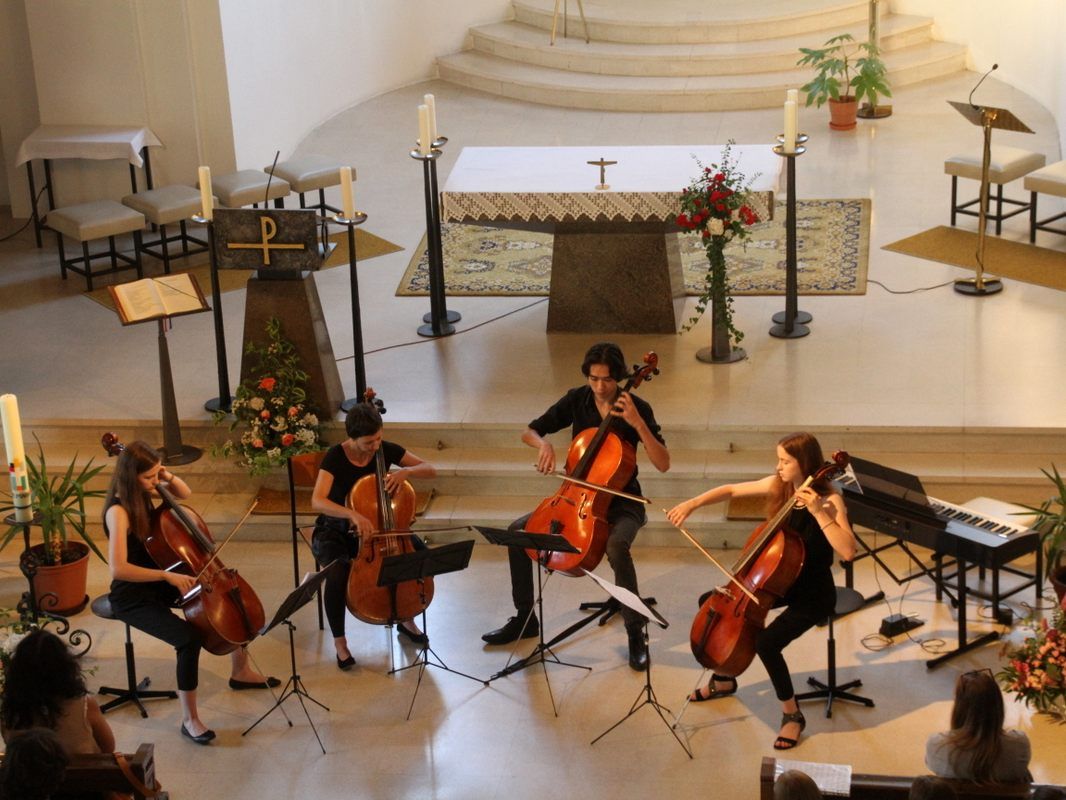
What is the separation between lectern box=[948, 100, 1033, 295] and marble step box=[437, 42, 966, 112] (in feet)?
13.0

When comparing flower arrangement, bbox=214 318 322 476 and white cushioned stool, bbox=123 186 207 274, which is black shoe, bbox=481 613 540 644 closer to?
flower arrangement, bbox=214 318 322 476

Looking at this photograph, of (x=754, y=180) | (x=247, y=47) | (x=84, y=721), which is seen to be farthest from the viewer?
(x=247, y=47)

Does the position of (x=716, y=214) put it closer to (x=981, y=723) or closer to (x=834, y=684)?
(x=834, y=684)

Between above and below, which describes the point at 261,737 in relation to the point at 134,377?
below

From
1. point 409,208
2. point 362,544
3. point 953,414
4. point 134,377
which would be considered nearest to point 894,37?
point 409,208

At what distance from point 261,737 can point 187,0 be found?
634 cm

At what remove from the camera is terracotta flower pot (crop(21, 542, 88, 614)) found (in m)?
7.10

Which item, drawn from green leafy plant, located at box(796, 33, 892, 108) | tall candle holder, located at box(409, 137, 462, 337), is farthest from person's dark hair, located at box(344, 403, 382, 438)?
green leafy plant, located at box(796, 33, 892, 108)

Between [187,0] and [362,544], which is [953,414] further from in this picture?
[187,0]

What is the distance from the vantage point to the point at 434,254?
29.4 feet

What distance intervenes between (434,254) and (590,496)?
3.04m

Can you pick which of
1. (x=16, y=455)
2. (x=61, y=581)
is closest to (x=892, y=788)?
(x=16, y=455)

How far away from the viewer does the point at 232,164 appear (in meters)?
11.2

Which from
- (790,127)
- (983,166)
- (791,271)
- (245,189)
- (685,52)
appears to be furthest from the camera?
(685,52)
